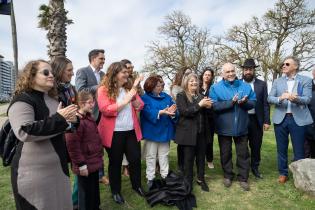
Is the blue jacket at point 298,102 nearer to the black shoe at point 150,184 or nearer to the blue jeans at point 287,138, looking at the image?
the blue jeans at point 287,138

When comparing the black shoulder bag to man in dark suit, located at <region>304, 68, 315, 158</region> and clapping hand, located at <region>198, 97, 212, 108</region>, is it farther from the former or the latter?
man in dark suit, located at <region>304, 68, 315, 158</region>

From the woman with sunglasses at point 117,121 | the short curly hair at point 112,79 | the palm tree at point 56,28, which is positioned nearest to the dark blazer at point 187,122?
the woman with sunglasses at point 117,121

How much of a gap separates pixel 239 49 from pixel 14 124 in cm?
2626

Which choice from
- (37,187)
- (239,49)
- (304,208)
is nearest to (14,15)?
(37,187)

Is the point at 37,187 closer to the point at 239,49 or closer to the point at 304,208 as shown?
the point at 304,208

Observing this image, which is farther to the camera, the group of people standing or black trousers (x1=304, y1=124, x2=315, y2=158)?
black trousers (x1=304, y1=124, x2=315, y2=158)

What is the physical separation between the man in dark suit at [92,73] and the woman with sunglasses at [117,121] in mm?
725

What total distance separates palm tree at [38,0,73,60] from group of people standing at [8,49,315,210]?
134 inches

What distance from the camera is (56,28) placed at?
8.51m

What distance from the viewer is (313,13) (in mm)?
24172

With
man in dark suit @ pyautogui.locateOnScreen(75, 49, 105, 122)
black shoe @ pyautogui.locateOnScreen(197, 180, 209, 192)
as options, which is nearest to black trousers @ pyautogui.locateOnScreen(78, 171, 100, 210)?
man in dark suit @ pyautogui.locateOnScreen(75, 49, 105, 122)

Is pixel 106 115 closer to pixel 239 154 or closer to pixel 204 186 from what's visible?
pixel 204 186

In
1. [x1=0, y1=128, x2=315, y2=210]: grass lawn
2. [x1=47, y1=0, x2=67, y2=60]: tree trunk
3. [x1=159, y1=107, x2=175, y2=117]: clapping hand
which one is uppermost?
[x1=47, y1=0, x2=67, y2=60]: tree trunk

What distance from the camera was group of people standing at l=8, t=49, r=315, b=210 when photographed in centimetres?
301
